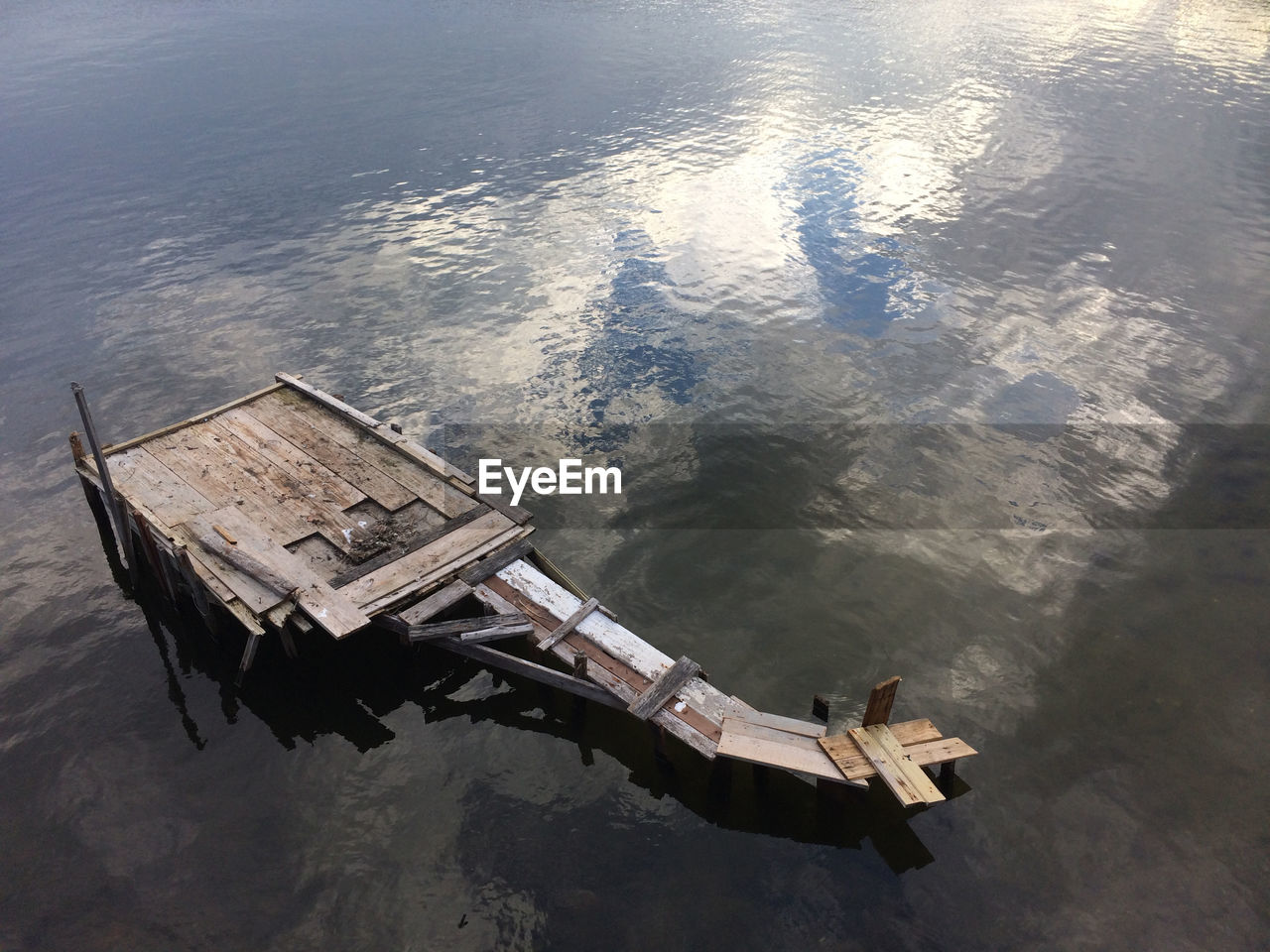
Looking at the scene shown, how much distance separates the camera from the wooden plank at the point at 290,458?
18.1 meters

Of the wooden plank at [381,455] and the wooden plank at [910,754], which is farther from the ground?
the wooden plank at [381,455]

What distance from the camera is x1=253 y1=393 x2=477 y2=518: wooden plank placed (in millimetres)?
18000

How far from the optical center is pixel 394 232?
34.3 metres

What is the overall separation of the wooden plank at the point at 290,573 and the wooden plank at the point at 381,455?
296cm

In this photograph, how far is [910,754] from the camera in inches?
529

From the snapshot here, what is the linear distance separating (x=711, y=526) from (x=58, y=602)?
15.0 metres

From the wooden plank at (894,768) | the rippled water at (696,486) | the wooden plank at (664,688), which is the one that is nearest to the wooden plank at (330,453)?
the rippled water at (696,486)

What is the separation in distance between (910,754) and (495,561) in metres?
8.46

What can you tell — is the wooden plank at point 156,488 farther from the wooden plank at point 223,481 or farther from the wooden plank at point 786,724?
the wooden plank at point 786,724

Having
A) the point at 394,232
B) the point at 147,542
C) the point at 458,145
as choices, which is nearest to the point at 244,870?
the point at 147,542

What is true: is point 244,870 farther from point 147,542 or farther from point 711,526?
point 711,526

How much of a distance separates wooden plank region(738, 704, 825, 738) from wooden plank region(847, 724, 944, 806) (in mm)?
550

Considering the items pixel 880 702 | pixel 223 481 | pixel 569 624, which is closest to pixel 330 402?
pixel 223 481

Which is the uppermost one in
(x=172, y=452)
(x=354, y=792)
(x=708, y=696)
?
(x=172, y=452)
